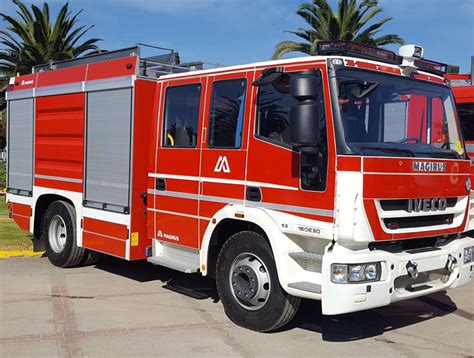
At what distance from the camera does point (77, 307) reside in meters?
6.49

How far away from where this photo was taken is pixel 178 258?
669 cm

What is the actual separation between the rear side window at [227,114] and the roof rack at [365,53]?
38.2 inches

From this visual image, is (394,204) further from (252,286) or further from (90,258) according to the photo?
(90,258)

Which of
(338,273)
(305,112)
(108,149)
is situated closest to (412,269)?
(338,273)

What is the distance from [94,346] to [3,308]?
5.86ft

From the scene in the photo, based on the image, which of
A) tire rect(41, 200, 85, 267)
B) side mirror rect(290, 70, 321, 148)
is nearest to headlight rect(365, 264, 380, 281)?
side mirror rect(290, 70, 321, 148)

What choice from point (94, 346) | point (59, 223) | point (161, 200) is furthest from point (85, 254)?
point (94, 346)

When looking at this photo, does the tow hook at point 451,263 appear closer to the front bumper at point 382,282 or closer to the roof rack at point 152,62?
the front bumper at point 382,282

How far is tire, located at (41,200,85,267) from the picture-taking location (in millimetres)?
8211

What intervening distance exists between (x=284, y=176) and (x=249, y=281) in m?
1.13

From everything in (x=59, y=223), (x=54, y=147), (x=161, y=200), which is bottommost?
(x=59, y=223)

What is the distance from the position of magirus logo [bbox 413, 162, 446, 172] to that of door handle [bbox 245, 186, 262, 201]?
148cm

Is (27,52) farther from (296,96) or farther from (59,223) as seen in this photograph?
(296,96)

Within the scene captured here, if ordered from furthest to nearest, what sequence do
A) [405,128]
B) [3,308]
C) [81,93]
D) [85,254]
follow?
[85,254] < [81,93] < [3,308] < [405,128]
